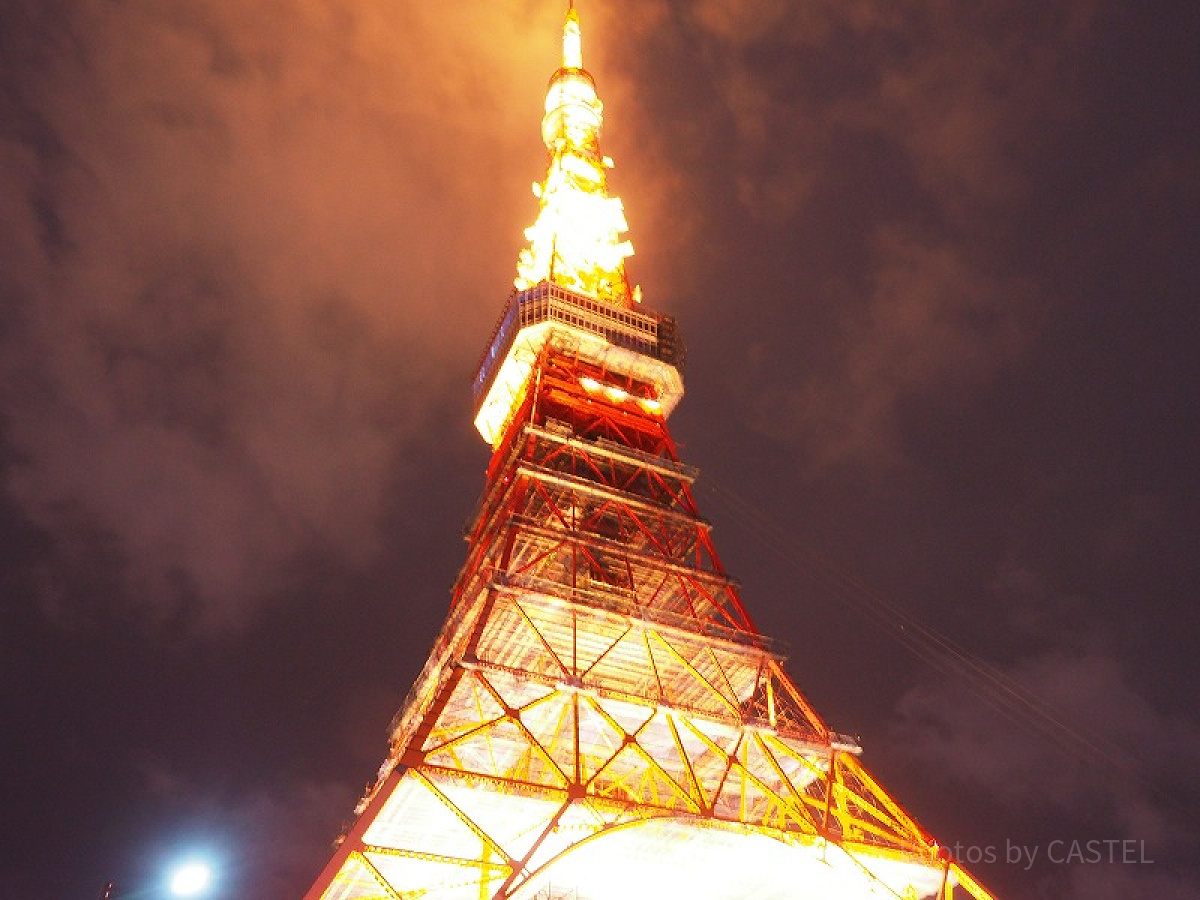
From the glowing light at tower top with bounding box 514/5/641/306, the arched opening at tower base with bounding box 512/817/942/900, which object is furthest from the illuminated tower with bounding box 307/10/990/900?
the glowing light at tower top with bounding box 514/5/641/306

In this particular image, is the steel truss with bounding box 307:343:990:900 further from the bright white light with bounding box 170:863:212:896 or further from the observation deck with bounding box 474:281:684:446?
the observation deck with bounding box 474:281:684:446

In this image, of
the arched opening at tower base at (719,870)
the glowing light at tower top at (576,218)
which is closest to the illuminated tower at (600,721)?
the arched opening at tower base at (719,870)

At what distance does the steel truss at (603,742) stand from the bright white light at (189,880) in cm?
445

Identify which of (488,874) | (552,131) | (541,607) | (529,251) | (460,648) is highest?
(552,131)

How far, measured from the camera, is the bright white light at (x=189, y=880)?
526 inches

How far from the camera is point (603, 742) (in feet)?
84.4

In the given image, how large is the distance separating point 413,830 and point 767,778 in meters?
10.1

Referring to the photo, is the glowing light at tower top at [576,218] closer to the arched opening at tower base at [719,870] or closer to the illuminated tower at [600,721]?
the illuminated tower at [600,721]

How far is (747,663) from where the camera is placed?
25891 mm

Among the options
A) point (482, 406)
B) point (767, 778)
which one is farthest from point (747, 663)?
point (482, 406)

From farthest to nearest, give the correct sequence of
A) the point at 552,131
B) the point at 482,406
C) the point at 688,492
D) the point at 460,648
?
the point at 552,131 < the point at 482,406 < the point at 688,492 < the point at 460,648

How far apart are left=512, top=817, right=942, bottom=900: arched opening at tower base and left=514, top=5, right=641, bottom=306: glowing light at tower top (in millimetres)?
24715

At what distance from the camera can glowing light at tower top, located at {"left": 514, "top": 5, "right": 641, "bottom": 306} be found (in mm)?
42938

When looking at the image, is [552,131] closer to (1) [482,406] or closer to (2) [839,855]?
(1) [482,406]
